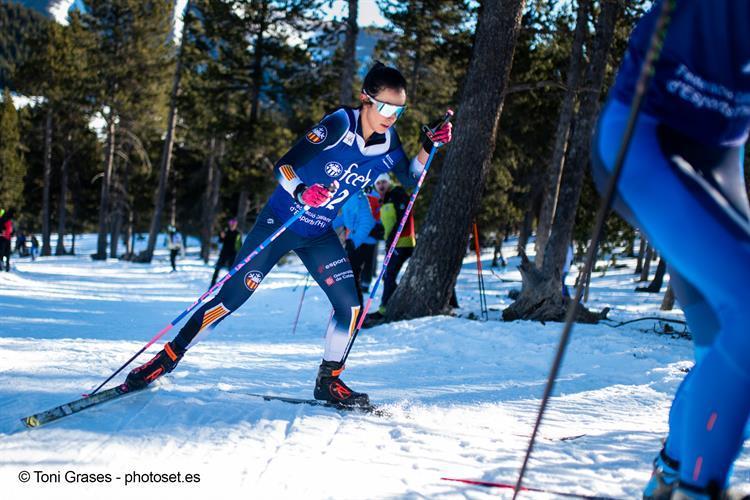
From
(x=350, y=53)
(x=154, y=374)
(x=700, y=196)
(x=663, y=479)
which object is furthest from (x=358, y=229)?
(x=700, y=196)

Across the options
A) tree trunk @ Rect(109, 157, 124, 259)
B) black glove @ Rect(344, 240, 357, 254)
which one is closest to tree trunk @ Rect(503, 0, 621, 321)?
black glove @ Rect(344, 240, 357, 254)

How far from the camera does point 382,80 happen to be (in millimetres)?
4027

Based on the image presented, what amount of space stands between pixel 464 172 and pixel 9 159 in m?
42.6

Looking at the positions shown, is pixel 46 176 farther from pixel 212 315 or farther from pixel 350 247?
pixel 212 315

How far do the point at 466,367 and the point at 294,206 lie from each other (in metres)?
2.92

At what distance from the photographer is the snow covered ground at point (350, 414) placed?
8.82 feet

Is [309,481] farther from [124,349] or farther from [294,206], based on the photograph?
[124,349]

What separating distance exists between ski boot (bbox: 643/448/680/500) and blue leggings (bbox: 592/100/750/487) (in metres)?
0.19

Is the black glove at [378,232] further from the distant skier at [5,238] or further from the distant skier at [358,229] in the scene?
the distant skier at [5,238]

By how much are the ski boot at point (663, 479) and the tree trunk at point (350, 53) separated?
1592 cm

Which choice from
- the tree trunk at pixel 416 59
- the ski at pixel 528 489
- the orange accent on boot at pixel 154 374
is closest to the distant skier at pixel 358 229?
the orange accent on boot at pixel 154 374

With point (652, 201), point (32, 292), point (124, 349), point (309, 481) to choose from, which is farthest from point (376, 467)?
point (32, 292)

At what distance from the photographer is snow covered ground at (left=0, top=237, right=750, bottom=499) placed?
269cm

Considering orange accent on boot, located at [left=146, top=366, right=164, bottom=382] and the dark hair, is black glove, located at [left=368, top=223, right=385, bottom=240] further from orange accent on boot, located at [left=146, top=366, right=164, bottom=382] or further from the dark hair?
orange accent on boot, located at [left=146, top=366, right=164, bottom=382]
